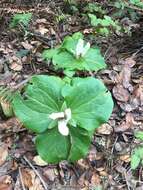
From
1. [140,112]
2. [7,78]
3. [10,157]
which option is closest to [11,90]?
[7,78]

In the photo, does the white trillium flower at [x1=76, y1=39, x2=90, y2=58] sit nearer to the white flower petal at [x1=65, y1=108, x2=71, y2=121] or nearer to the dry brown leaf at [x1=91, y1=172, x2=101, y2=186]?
the white flower petal at [x1=65, y1=108, x2=71, y2=121]

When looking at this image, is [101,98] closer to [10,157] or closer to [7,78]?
[10,157]

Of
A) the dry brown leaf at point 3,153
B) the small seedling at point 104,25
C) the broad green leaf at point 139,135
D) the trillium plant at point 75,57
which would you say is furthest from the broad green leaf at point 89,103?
the small seedling at point 104,25

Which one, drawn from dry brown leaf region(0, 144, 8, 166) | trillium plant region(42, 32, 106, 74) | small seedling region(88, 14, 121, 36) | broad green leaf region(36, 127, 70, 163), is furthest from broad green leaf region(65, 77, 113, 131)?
small seedling region(88, 14, 121, 36)

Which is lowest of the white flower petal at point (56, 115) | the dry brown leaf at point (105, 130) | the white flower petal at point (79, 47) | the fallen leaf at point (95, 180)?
the fallen leaf at point (95, 180)

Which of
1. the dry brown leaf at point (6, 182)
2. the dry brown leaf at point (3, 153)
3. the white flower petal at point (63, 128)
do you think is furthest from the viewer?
the dry brown leaf at point (3, 153)

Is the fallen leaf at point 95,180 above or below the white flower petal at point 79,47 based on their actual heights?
below

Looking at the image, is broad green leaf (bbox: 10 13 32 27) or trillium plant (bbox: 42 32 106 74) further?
broad green leaf (bbox: 10 13 32 27)

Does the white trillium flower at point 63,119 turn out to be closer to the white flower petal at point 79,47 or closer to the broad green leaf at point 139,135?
the broad green leaf at point 139,135
